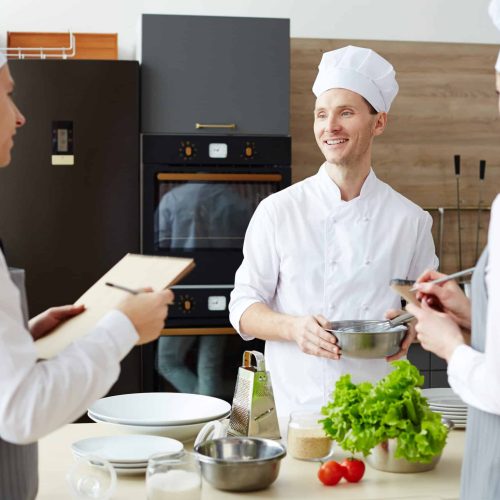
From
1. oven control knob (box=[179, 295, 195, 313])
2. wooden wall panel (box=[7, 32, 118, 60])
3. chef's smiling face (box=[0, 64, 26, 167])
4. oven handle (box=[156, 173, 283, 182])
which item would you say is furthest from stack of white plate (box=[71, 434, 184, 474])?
wooden wall panel (box=[7, 32, 118, 60])

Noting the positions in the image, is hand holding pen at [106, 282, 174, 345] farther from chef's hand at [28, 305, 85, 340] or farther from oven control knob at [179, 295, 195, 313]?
oven control knob at [179, 295, 195, 313]

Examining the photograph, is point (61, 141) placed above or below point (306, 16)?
below

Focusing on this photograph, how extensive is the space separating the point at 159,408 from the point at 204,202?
69.6 inches

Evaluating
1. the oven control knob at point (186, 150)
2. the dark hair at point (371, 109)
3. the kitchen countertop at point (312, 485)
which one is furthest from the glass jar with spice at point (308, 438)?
the oven control knob at point (186, 150)

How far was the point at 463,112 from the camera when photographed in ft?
14.2

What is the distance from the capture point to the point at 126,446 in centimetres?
178

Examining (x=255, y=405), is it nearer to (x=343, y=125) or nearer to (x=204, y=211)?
(x=343, y=125)

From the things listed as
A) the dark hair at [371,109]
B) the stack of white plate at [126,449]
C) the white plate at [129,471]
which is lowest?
the white plate at [129,471]

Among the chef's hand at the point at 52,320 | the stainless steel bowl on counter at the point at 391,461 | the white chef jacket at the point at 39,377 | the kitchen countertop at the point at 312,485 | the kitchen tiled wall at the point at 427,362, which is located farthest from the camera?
the kitchen tiled wall at the point at 427,362

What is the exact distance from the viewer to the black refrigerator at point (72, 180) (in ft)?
11.8

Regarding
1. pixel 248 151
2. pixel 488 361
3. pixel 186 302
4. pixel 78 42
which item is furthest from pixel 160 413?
pixel 78 42

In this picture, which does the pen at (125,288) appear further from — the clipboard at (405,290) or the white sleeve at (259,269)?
the white sleeve at (259,269)

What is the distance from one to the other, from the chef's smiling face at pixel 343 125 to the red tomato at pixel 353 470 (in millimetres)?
900

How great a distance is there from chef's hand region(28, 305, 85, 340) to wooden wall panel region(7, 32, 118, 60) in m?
2.66
